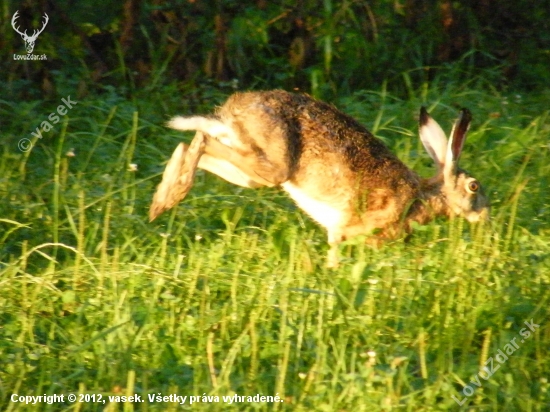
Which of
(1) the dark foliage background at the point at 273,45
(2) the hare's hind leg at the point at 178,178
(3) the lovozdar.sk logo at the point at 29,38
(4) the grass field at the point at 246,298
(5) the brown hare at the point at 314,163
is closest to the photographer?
(4) the grass field at the point at 246,298

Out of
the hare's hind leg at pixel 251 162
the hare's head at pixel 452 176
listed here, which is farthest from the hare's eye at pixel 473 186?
the hare's hind leg at pixel 251 162

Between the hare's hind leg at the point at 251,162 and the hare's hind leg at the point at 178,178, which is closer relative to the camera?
the hare's hind leg at the point at 178,178

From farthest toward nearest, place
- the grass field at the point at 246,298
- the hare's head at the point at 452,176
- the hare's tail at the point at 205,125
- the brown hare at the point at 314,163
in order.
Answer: the hare's head at the point at 452,176 → the hare's tail at the point at 205,125 → the brown hare at the point at 314,163 → the grass field at the point at 246,298

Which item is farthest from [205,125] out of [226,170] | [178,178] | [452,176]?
[452,176]

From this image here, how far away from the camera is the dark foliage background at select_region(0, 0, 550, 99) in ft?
21.4

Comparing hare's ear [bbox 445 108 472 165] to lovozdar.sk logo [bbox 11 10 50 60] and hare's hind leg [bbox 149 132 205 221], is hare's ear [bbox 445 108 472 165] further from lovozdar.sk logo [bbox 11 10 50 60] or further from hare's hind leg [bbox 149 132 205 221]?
lovozdar.sk logo [bbox 11 10 50 60]

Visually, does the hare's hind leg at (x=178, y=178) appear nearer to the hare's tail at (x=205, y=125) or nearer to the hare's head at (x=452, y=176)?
the hare's tail at (x=205, y=125)

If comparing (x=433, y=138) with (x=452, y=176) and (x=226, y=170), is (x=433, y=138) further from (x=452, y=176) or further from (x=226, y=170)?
(x=226, y=170)

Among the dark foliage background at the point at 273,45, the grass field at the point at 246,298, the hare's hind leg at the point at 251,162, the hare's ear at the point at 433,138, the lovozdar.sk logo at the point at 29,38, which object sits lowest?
the grass field at the point at 246,298

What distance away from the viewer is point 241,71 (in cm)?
695

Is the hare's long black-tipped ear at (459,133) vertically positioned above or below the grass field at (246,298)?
above

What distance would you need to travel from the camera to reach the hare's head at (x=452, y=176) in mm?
5355

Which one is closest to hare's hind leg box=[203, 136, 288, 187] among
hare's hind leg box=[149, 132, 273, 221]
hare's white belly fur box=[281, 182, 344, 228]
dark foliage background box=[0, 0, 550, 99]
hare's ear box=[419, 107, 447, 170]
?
hare's hind leg box=[149, 132, 273, 221]

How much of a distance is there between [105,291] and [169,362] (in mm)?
515
